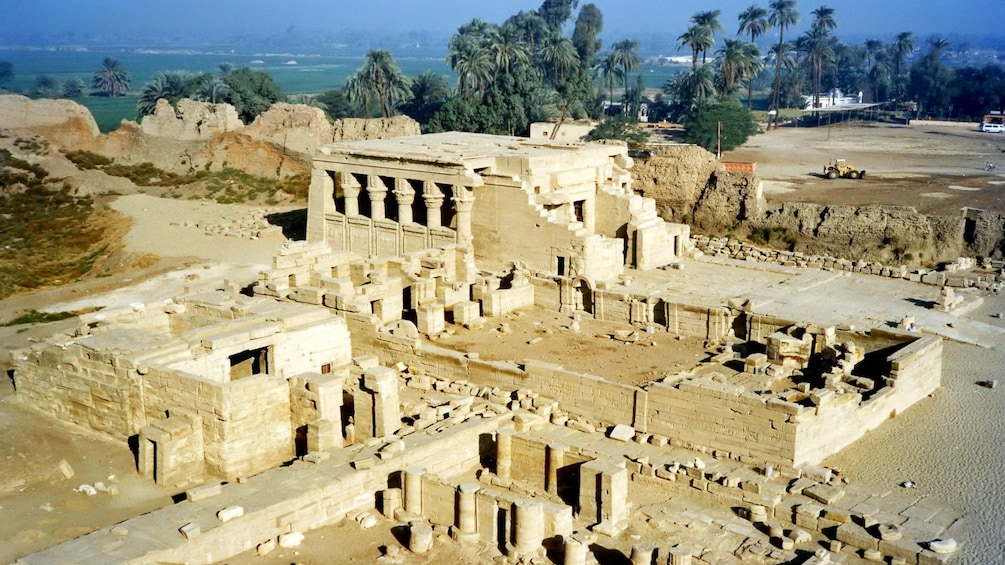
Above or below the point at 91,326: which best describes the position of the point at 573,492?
below

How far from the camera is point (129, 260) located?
1319 inches

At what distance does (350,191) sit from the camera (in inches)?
1268

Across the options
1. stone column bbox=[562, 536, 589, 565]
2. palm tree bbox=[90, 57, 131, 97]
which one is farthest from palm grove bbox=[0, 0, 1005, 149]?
stone column bbox=[562, 536, 589, 565]

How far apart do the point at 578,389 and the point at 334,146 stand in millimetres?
14926

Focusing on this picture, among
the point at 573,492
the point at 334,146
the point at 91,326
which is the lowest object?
the point at 573,492

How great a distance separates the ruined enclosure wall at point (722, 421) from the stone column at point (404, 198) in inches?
512

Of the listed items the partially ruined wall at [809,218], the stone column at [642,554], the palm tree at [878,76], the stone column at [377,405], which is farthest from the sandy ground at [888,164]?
the palm tree at [878,76]

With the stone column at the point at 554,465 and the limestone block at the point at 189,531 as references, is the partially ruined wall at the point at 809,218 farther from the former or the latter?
the limestone block at the point at 189,531

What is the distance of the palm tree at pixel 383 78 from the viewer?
212ft

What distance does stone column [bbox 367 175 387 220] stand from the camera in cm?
3148

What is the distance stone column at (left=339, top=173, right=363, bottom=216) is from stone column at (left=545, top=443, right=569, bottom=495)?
1598 centimetres

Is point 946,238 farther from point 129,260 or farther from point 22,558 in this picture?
point 22,558

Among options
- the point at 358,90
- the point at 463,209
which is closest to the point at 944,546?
the point at 463,209

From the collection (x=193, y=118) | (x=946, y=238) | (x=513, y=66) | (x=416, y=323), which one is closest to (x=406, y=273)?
(x=416, y=323)
